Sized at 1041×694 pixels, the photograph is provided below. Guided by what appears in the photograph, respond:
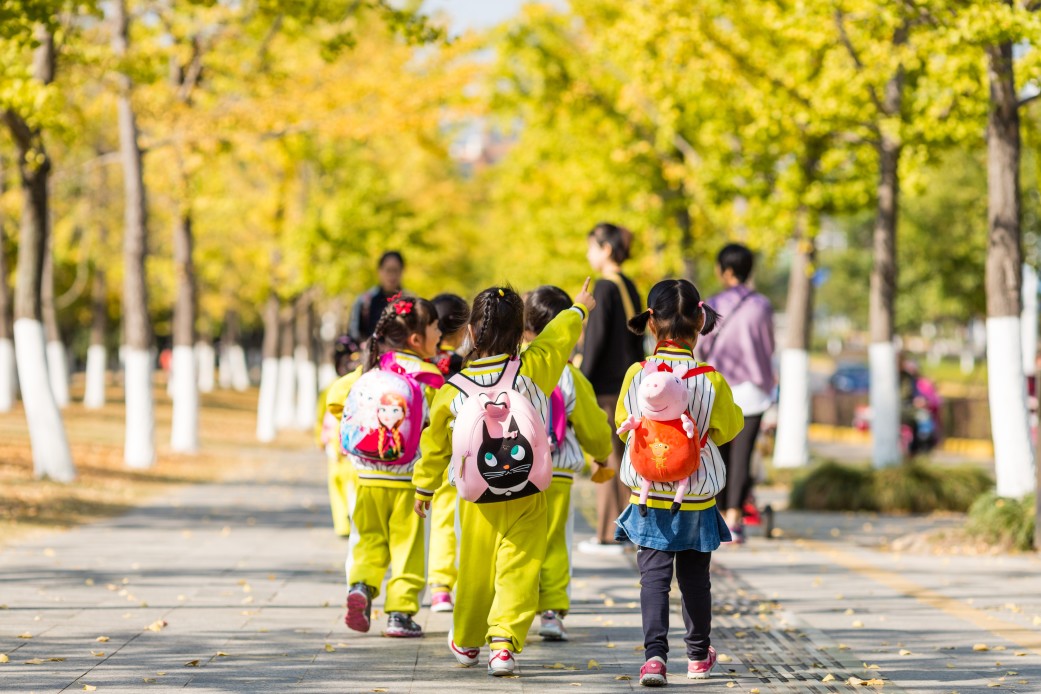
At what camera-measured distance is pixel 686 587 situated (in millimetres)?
6160

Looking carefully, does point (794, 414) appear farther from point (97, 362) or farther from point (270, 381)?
point (97, 362)

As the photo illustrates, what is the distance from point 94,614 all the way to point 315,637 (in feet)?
4.25

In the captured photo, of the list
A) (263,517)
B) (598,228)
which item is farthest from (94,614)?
(263,517)

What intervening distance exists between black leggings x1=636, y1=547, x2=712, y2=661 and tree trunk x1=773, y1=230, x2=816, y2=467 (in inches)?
577

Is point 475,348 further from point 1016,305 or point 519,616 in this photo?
point 1016,305

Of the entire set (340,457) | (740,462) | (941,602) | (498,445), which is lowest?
(941,602)

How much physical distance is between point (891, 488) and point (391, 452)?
8337mm

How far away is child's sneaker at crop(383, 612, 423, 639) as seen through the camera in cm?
708

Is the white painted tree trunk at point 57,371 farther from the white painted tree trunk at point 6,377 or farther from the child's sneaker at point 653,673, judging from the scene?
the child's sneaker at point 653,673

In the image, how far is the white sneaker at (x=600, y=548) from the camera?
10.6 meters

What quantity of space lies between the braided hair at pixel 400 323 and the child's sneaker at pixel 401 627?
1200mm

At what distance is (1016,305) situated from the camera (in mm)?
11258

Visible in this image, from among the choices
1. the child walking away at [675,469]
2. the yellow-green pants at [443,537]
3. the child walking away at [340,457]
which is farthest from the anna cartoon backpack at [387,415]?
the child walking away at [340,457]

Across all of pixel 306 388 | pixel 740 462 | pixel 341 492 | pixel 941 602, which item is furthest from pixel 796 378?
pixel 306 388
